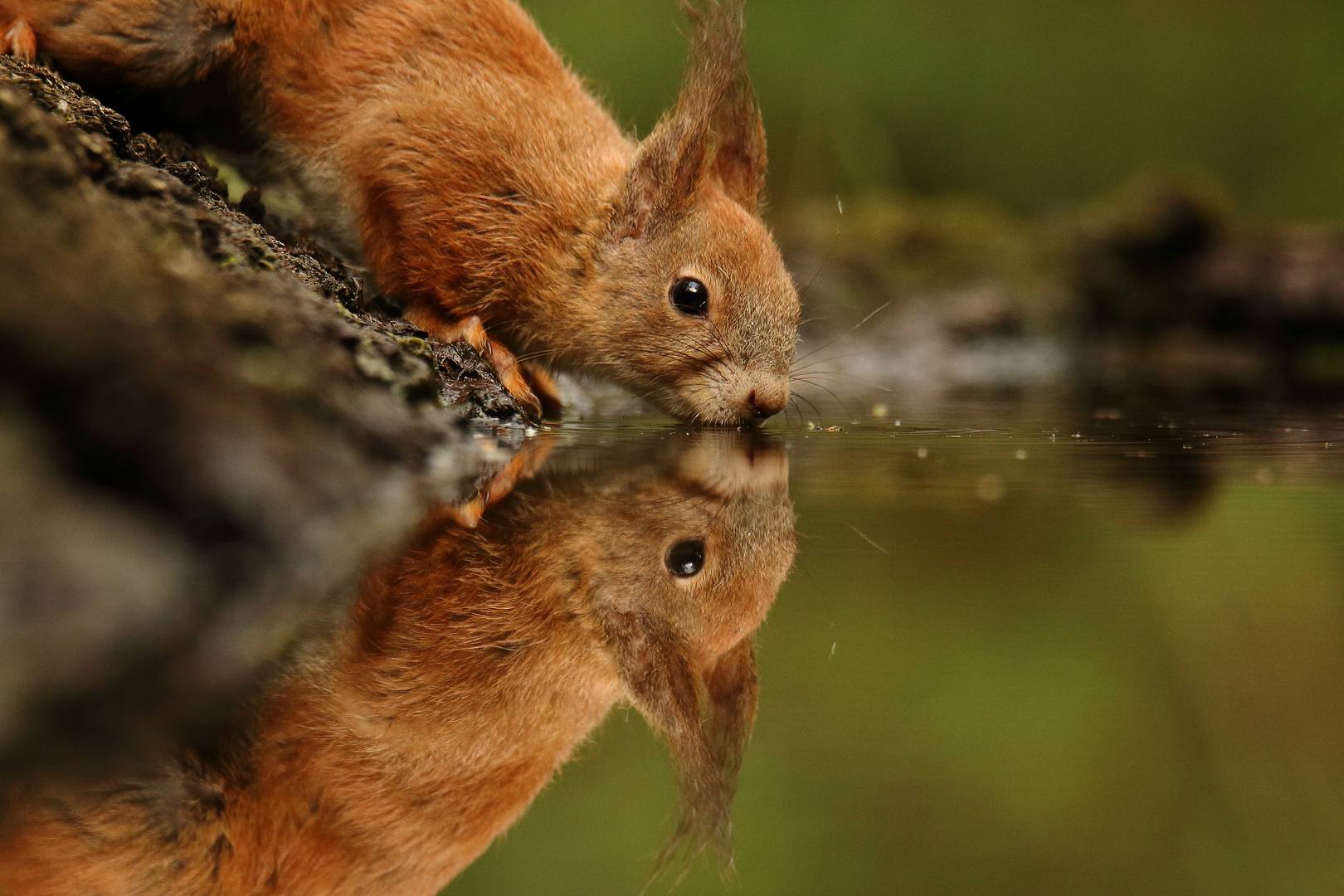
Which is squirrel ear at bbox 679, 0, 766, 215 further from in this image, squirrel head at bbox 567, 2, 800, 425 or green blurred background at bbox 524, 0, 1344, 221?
green blurred background at bbox 524, 0, 1344, 221

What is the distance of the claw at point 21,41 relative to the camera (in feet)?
8.27

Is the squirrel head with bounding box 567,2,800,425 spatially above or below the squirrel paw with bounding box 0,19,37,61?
above

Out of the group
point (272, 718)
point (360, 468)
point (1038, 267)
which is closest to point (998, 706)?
point (272, 718)

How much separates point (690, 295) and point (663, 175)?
1.00 feet

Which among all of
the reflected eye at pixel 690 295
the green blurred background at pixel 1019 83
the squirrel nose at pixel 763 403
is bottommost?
the squirrel nose at pixel 763 403

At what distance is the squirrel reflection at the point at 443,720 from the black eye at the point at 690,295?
4.62 feet

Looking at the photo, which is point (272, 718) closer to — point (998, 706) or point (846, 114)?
point (998, 706)

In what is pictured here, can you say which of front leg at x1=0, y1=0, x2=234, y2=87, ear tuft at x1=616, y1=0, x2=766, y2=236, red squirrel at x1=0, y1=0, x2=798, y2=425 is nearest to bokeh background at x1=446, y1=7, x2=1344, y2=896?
ear tuft at x1=616, y1=0, x2=766, y2=236

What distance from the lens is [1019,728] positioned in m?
0.88

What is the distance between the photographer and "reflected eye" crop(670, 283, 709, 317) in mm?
2896

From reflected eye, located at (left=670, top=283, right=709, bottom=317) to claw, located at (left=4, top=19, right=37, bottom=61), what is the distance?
1.52 metres

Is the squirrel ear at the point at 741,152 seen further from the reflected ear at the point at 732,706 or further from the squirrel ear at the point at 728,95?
the reflected ear at the point at 732,706

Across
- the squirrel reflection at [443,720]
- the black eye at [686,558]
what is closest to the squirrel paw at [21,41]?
the squirrel reflection at [443,720]

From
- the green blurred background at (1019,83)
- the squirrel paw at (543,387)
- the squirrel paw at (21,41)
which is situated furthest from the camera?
the green blurred background at (1019,83)
